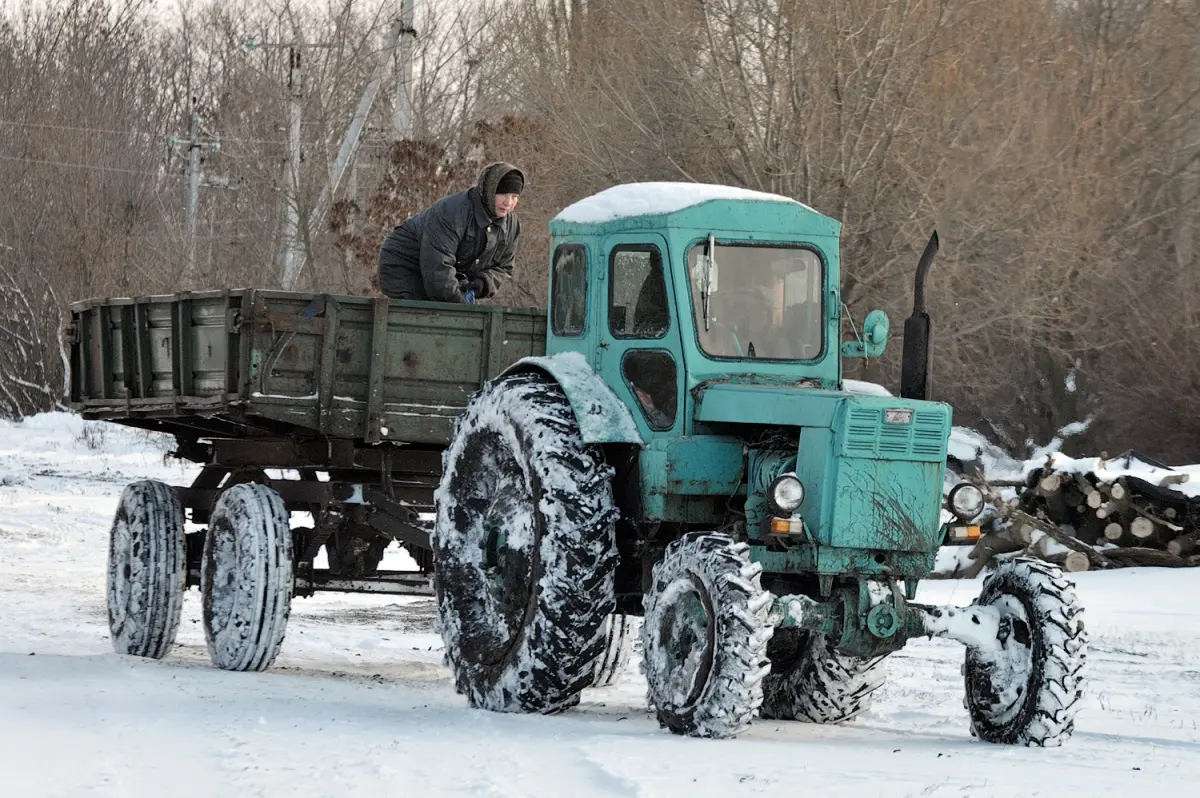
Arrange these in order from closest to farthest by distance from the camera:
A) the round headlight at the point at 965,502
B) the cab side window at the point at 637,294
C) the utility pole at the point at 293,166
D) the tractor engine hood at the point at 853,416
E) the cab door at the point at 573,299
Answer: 1. the tractor engine hood at the point at 853,416
2. the round headlight at the point at 965,502
3. the cab side window at the point at 637,294
4. the cab door at the point at 573,299
5. the utility pole at the point at 293,166

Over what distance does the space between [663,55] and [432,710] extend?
14.4 m

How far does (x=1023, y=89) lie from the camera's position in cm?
2169

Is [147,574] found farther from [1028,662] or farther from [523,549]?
[1028,662]

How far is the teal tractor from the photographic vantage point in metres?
7.27

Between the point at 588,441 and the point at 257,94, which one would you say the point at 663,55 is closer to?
the point at 588,441

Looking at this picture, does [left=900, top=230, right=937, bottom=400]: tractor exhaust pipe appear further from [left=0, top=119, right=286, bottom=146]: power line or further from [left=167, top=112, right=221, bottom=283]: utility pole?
[left=167, top=112, right=221, bottom=283]: utility pole

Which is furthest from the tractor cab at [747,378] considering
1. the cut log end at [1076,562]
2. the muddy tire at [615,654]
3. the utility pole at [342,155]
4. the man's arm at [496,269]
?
the utility pole at [342,155]

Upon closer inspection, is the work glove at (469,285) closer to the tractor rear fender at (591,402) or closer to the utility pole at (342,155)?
the tractor rear fender at (591,402)

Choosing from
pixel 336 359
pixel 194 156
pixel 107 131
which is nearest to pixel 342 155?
pixel 194 156

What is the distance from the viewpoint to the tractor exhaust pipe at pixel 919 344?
7395 mm

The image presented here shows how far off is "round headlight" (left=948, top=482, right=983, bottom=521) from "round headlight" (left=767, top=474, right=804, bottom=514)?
2.48 ft

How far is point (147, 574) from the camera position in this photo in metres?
10.7

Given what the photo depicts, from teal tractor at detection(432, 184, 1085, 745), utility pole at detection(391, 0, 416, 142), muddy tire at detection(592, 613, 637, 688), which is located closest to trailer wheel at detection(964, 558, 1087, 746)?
teal tractor at detection(432, 184, 1085, 745)

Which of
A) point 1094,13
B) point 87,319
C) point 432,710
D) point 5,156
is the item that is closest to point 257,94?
point 5,156
